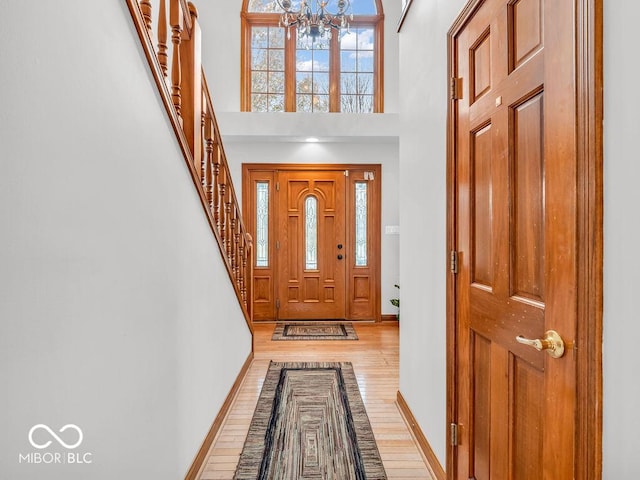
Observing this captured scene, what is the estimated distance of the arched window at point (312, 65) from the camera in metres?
5.14

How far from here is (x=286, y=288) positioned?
5238 mm

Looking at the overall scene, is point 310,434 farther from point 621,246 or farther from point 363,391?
point 621,246

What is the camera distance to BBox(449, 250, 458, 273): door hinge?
5.48 ft

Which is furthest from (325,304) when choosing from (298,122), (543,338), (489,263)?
(543,338)

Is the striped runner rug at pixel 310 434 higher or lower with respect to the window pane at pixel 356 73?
lower

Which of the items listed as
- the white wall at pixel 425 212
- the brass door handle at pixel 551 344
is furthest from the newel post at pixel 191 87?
the brass door handle at pixel 551 344

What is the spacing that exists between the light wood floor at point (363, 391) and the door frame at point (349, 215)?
1.08ft

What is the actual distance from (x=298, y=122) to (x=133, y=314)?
12.5ft

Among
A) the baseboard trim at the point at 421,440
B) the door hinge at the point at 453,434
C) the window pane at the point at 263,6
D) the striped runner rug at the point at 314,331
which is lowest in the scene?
the striped runner rug at the point at 314,331

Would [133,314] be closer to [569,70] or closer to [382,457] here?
[569,70]

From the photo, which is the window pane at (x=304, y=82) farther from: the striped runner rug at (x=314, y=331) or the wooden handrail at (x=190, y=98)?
the striped runner rug at (x=314, y=331)

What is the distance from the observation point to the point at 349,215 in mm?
5230

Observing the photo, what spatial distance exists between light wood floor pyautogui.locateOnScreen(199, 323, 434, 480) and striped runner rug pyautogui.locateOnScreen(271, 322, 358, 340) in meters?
0.11

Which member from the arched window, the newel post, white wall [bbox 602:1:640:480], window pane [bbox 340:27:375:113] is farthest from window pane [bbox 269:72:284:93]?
white wall [bbox 602:1:640:480]
